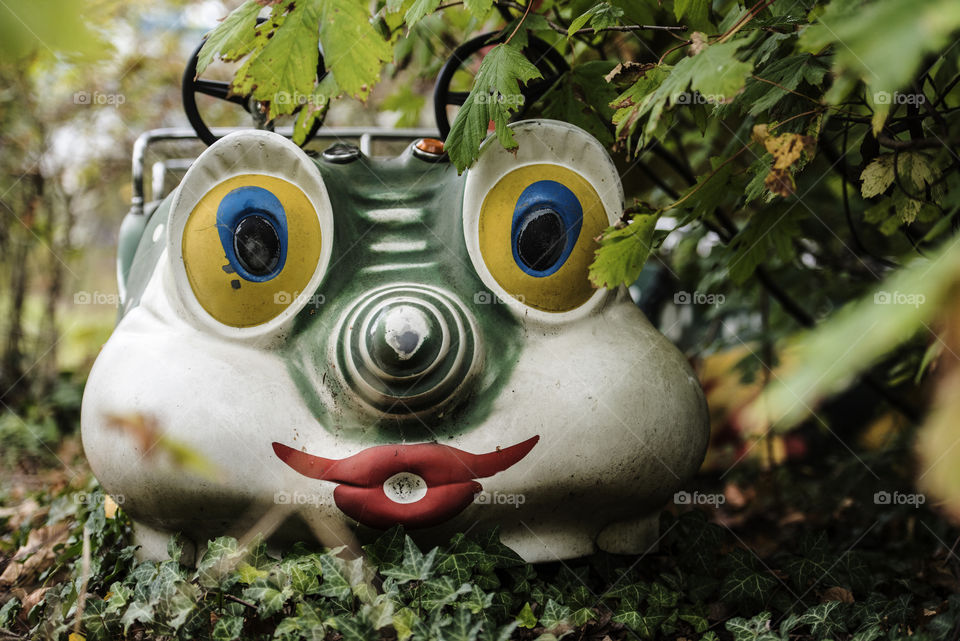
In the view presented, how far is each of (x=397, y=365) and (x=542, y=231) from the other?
Result: 0.55m

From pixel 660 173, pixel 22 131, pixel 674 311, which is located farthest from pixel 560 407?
pixel 22 131

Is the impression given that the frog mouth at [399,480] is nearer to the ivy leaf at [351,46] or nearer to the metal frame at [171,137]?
the ivy leaf at [351,46]

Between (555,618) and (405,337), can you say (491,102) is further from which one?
(555,618)

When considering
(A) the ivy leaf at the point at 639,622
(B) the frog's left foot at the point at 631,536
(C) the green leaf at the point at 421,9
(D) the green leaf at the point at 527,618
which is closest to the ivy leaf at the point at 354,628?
(D) the green leaf at the point at 527,618

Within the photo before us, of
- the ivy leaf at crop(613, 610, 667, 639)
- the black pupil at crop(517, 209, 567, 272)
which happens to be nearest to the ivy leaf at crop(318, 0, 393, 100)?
the black pupil at crop(517, 209, 567, 272)

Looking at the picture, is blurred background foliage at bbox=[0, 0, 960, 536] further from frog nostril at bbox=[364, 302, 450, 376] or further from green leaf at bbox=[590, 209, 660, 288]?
frog nostril at bbox=[364, 302, 450, 376]

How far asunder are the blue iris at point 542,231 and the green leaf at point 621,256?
24cm

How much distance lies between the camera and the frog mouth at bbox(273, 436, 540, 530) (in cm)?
198

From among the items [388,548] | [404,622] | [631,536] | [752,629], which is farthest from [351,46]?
[752,629]

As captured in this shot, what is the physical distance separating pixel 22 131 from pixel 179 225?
438cm

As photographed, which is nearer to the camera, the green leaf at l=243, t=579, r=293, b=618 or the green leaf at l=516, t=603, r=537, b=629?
the green leaf at l=243, t=579, r=293, b=618

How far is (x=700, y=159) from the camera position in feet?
11.2

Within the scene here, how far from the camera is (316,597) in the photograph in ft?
6.40

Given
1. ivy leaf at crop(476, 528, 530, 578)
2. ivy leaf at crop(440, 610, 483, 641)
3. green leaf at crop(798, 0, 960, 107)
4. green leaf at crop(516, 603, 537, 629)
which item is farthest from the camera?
ivy leaf at crop(476, 528, 530, 578)
